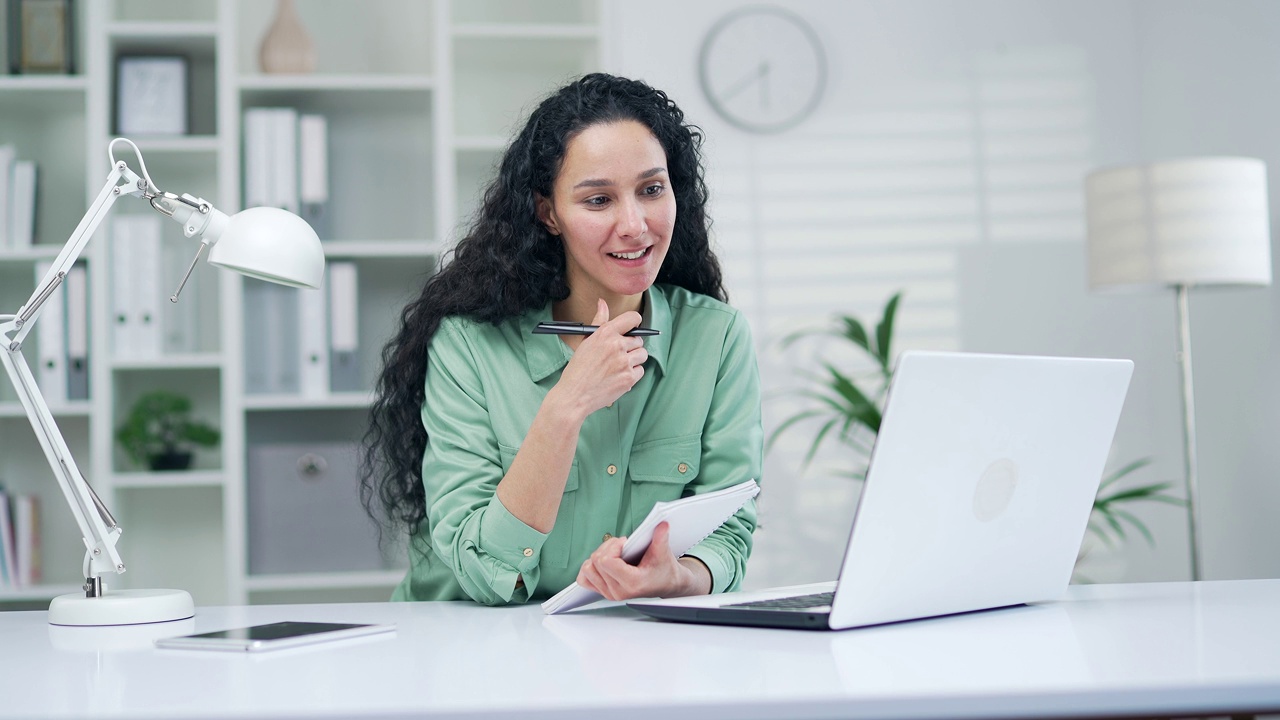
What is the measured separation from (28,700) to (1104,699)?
709 millimetres

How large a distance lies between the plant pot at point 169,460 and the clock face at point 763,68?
175 cm

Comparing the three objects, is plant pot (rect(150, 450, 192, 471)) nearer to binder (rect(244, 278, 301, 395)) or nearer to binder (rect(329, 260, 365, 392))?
binder (rect(244, 278, 301, 395))

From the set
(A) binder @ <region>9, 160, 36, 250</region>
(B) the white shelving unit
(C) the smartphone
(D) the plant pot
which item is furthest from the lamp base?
(A) binder @ <region>9, 160, 36, 250</region>

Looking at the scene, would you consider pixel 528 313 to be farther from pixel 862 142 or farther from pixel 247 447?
pixel 862 142

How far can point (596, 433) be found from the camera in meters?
1.51

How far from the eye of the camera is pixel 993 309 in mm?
3311

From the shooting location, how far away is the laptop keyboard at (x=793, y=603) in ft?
3.25

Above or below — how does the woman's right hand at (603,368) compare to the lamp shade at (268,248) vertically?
below

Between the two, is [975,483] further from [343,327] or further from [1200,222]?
[343,327]

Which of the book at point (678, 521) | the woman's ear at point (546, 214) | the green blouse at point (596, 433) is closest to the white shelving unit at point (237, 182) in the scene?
the woman's ear at point (546, 214)

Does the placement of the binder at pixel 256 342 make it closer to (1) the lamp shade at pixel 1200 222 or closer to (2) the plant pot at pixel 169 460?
(2) the plant pot at pixel 169 460

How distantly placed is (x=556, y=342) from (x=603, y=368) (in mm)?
224

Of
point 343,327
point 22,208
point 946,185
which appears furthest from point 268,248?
point 946,185

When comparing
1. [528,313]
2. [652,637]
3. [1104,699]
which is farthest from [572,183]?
[1104,699]
